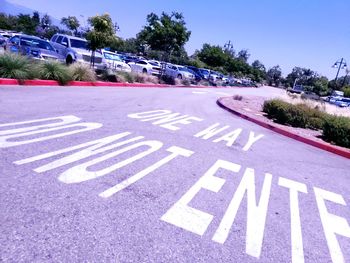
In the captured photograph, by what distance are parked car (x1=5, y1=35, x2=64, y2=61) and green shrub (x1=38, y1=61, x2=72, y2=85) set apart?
14.8ft

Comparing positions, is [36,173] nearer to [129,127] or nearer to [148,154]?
[148,154]

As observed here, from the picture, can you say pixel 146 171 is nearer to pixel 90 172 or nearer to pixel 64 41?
pixel 90 172

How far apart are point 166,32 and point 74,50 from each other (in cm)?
843

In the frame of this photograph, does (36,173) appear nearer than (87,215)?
No

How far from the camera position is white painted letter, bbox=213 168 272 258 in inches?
135

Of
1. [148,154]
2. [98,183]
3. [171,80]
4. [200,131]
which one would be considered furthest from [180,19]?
[98,183]

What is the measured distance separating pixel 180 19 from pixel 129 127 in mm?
20723

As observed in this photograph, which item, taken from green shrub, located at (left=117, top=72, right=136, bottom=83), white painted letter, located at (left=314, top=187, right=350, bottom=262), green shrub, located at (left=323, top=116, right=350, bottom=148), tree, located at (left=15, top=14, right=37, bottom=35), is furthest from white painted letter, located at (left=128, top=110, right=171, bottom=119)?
tree, located at (left=15, top=14, right=37, bottom=35)

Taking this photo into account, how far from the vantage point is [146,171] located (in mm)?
4934

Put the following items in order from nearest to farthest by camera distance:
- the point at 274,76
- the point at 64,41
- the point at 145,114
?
the point at 145,114, the point at 64,41, the point at 274,76

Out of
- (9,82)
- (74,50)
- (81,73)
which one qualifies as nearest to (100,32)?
(74,50)

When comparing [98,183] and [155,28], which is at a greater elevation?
[155,28]

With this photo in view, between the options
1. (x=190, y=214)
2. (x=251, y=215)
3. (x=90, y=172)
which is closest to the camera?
(x=190, y=214)

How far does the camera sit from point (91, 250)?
281 cm
